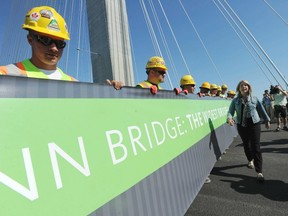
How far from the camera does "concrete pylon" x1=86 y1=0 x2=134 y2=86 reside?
952 centimetres

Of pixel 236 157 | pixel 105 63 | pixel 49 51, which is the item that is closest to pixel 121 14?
pixel 105 63

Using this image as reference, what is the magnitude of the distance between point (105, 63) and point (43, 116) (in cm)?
837

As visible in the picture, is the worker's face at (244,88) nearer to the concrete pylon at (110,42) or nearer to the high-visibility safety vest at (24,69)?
the high-visibility safety vest at (24,69)

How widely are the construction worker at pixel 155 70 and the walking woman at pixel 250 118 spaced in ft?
6.59

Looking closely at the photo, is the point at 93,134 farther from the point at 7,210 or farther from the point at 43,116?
the point at 7,210

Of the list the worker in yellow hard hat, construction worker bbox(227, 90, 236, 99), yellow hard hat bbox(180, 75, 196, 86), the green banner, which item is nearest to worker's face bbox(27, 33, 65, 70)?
the worker in yellow hard hat

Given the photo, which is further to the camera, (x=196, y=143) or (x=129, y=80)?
(x=129, y=80)

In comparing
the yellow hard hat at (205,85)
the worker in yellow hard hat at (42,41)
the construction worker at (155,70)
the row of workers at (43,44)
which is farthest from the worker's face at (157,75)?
the yellow hard hat at (205,85)

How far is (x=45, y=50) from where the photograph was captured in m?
2.27

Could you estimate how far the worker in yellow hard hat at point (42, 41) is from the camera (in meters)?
2.19

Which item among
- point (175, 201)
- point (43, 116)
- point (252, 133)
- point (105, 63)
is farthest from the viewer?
point (105, 63)

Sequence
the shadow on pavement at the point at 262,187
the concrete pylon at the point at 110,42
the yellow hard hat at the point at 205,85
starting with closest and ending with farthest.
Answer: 1. the shadow on pavement at the point at 262,187
2. the yellow hard hat at the point at 205,85
3. the concrete pylon at the point at 110,42

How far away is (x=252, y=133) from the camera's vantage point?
4.95m

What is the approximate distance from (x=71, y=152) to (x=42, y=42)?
117 centimetres
